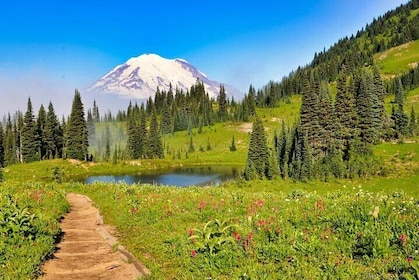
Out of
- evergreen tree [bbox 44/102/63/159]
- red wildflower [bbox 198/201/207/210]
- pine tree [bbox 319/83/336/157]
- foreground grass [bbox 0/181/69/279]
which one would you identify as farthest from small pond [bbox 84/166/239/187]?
foreground grass [bbox 0/181/69/279]

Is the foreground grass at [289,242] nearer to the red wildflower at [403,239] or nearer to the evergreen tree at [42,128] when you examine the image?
the red wildflower at [403,239]

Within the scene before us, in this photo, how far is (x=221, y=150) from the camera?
17925 cm

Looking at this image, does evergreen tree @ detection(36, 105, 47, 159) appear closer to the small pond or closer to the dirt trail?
the small pond

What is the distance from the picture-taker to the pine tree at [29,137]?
394 ft

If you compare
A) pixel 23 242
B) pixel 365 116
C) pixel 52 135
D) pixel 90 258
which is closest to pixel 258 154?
pixel 365 116

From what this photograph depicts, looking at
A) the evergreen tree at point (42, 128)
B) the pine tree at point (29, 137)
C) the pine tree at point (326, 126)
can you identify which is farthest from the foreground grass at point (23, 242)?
the evergreen tree at point (42, 128)

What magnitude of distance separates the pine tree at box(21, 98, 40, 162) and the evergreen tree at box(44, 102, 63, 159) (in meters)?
7.37

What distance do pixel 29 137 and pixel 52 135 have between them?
1232 cm

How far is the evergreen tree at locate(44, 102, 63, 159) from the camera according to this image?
13112 centimetres

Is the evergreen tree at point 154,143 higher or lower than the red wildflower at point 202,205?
higher

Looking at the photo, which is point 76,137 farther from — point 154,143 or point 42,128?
point 154,143

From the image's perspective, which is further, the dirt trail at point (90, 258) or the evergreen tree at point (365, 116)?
the evergreen tree at point (365, 116)

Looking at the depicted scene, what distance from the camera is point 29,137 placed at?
120 meters

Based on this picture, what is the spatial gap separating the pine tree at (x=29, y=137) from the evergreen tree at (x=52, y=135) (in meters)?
7.37
